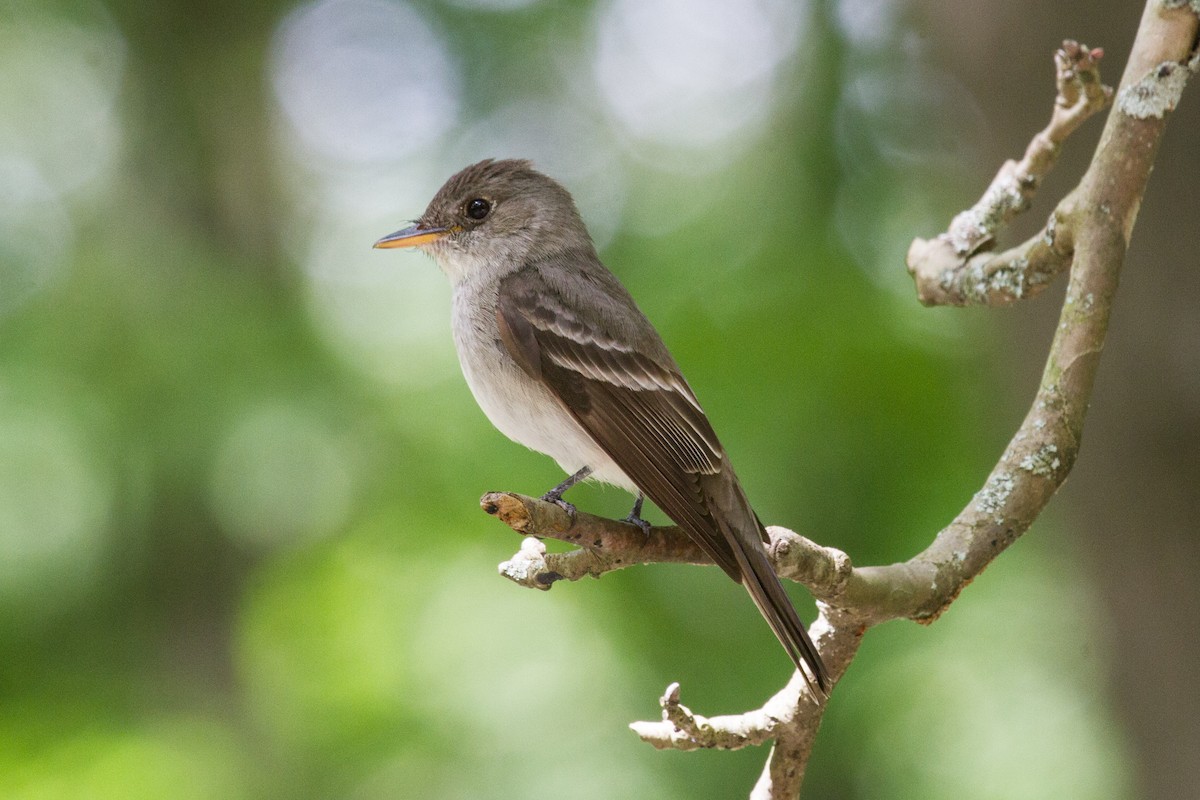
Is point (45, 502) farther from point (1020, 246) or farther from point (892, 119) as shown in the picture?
point (892, 119)

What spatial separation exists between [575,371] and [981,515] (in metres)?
1.40

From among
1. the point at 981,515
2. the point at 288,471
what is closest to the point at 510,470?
the point at 288,471

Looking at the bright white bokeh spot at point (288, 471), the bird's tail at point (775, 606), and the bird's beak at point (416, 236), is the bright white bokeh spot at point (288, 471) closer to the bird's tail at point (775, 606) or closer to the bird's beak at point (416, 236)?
the bird's beak at point (416, 236)

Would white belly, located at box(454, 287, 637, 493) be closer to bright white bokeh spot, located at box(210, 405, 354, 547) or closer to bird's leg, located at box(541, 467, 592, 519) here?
bird's leg, located at box(541, 467, 592, 519)

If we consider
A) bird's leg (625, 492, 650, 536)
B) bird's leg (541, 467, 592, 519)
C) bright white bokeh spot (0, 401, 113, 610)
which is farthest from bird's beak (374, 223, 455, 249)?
bright white bokeh spot (0, 401, 113, 610)

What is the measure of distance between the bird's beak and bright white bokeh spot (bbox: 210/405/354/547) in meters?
3.18

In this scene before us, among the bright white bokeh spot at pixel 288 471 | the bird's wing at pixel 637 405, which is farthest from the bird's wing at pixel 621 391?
the bright white bokeh spot at pixel 288 471

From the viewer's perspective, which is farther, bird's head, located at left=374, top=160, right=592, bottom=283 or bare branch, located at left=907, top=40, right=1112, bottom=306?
bird's head, located at left=374, top=160, right=592, bottom=283

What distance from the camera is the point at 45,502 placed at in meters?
7.33

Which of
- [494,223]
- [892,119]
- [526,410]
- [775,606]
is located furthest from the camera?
[892,119]

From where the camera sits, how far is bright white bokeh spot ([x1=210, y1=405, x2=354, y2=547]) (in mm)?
7359

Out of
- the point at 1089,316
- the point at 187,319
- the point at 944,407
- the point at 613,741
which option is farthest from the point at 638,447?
the point at 187,319

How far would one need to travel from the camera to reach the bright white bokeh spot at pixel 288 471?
7359 mm

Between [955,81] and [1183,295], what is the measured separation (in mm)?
1616
